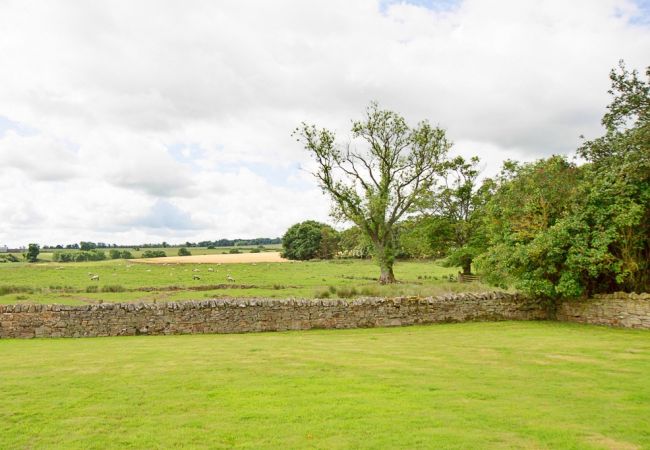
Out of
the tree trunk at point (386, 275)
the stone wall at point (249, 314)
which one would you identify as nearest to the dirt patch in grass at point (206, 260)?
the tree trunk at point (386, 275)

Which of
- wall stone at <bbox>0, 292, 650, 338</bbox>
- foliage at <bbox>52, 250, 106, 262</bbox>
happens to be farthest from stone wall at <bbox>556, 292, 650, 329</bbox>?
foliage at <bbox>52, 250, 106, 262</bbox>

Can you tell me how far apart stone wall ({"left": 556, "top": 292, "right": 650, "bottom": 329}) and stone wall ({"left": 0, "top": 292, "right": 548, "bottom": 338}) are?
123cm

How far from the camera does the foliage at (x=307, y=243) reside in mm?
88250

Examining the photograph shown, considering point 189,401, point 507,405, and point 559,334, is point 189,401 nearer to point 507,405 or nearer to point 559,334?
point 507,405

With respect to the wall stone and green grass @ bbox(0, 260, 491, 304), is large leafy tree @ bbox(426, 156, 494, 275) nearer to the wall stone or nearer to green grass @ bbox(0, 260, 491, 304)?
green grass @ bbox(0, 260, 491, 304)

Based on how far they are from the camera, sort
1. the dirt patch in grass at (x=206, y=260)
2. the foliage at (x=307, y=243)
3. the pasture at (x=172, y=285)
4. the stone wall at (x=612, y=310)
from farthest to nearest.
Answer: the foliage at (x=307, y=243) → the dirt patch in grass at (x=206, y=260) → the pasture at (x=172, y=285) → the stone wall at (x=612, y=310)

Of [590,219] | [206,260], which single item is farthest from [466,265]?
[206,260]

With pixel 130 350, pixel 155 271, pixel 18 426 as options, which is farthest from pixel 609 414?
pixel 155 271

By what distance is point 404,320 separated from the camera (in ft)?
62.4

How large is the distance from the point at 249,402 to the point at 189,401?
0.99 meters

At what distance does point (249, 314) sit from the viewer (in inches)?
711

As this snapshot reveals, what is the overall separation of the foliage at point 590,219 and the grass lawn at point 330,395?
4.24 metres

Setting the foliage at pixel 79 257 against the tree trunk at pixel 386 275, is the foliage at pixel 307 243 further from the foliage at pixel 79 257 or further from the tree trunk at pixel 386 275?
the tree trunk at pixel 386 275

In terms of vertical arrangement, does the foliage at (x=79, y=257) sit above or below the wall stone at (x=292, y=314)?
above
